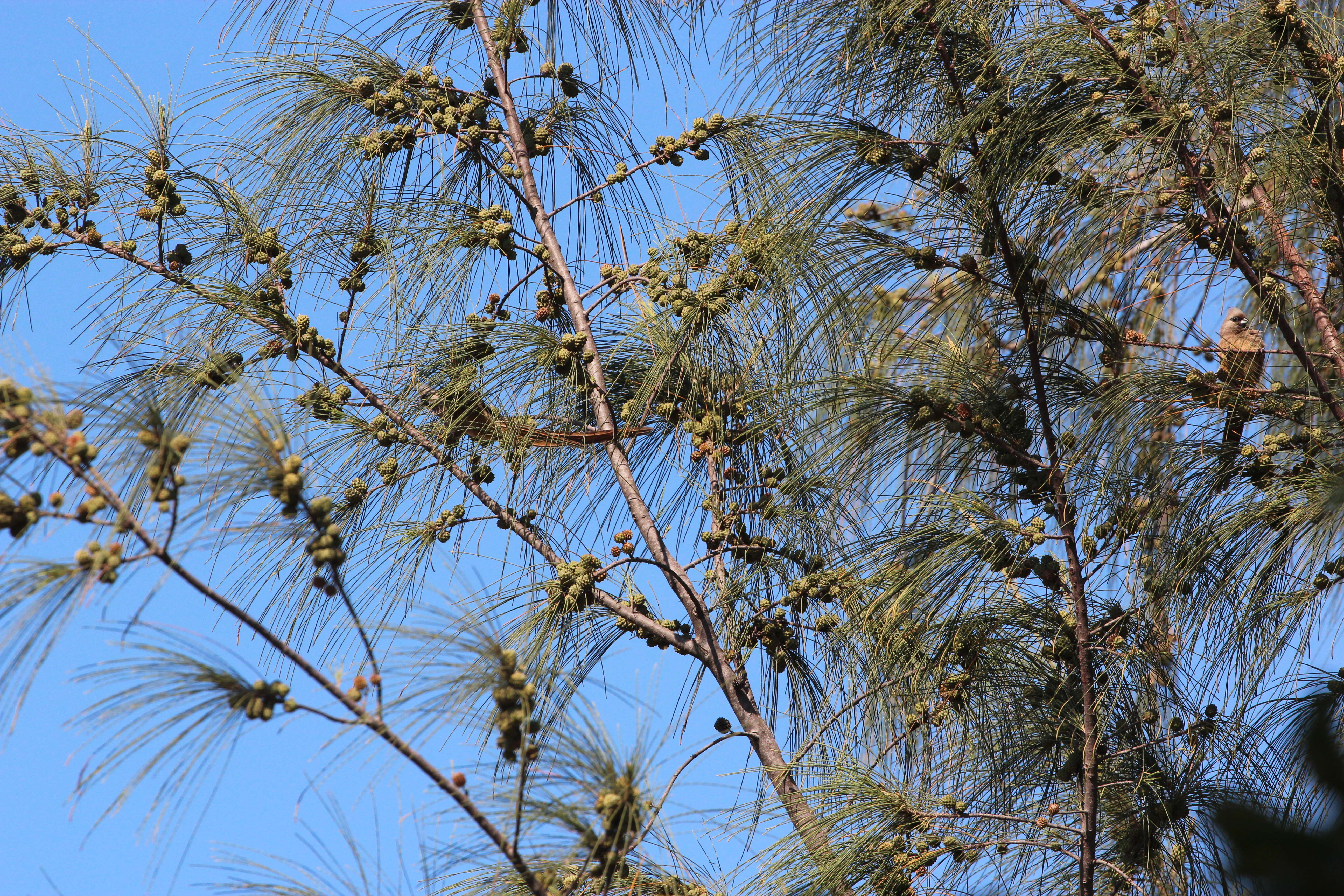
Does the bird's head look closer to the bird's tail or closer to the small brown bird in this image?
the small brown bird

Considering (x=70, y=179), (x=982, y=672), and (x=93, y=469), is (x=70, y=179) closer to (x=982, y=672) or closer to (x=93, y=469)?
(x=93, y=469)

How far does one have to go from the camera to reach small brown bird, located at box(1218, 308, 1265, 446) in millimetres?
2732

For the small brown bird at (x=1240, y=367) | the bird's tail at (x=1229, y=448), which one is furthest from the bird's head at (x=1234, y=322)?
the bird's tail at (x=1229, y=448)

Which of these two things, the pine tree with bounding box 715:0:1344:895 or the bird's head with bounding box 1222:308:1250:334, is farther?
the bird's head with bounding box 1222:308:1250:334

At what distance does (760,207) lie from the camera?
2.97 m

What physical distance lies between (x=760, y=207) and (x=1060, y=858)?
1.59 m

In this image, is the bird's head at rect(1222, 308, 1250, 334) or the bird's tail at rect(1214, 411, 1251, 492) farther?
the bird's head at rect(1222, 308, 1250, 334)

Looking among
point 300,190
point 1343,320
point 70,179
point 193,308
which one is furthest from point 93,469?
point 1343,320

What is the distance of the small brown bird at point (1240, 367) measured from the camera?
8.96ft

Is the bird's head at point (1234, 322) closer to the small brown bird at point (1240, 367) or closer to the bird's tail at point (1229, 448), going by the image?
the small brown bird at point (1240, 367)

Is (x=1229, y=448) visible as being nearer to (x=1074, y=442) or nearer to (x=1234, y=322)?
(x=1074, y=442)

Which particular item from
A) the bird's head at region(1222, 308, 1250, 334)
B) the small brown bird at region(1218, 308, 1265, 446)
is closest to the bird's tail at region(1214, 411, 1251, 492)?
the small brown bird at region(1218, 308, 1265, 446)

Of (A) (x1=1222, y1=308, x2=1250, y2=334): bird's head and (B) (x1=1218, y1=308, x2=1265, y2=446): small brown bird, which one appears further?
(A) (x1=1222, y1=308, x2=1250, y2=334): bird's head

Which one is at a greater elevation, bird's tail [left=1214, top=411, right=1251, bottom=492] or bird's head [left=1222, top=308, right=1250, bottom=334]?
bird's head [left=1222, top=308, right=1250, bottom=334]
